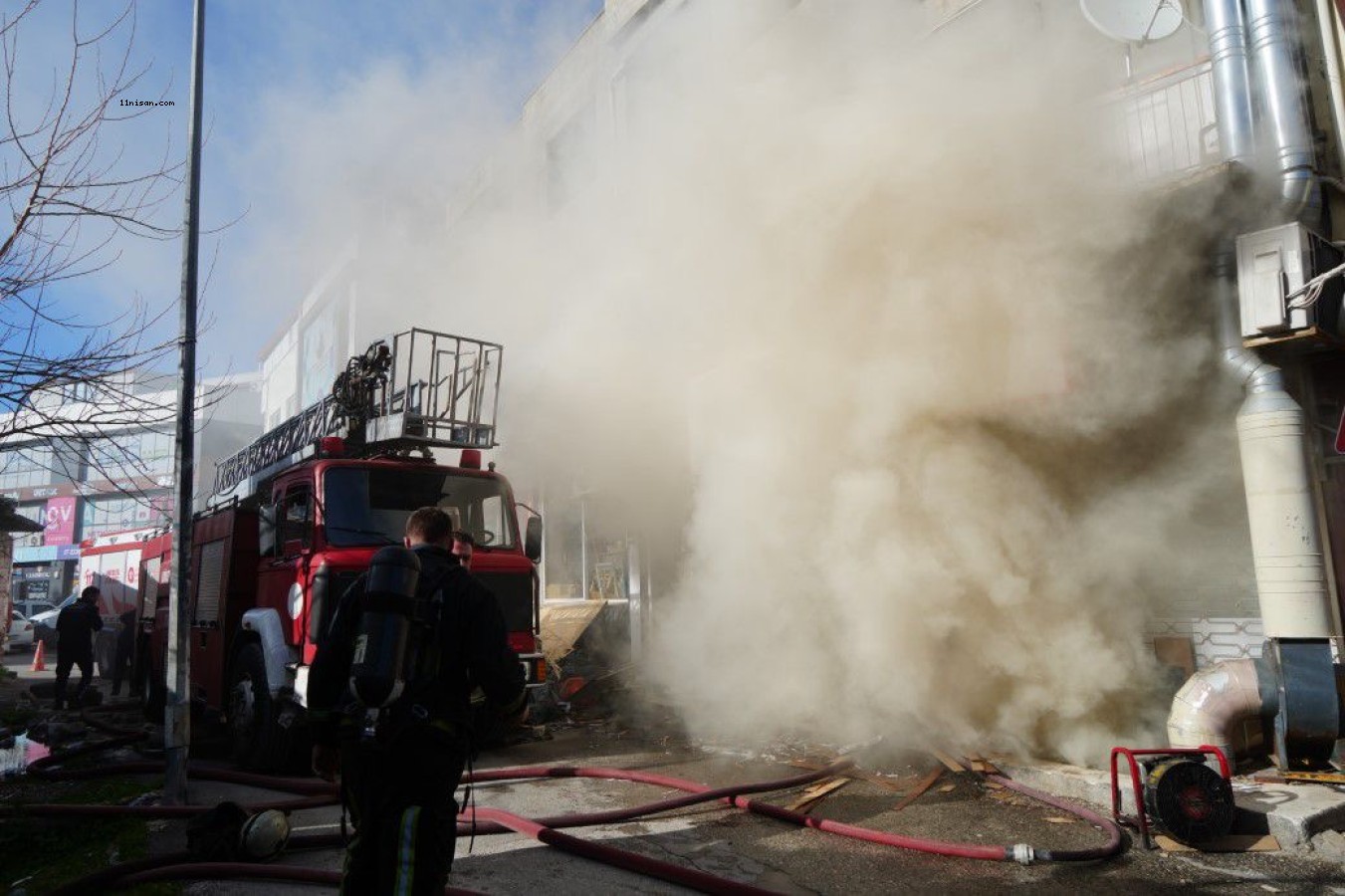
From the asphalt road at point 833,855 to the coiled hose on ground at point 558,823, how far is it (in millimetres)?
67

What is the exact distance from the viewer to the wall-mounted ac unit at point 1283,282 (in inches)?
233

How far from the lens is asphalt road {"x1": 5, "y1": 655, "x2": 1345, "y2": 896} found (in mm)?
3883

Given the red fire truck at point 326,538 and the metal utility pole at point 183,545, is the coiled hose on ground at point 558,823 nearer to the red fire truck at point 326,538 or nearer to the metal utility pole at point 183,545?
the metal utility pole at point 183,545

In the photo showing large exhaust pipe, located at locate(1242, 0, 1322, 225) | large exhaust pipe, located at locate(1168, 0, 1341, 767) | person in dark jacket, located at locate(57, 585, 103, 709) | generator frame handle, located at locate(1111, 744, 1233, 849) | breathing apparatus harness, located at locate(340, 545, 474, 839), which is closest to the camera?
breathing apparatus harness, located at locate(340, 545, 474, 839)

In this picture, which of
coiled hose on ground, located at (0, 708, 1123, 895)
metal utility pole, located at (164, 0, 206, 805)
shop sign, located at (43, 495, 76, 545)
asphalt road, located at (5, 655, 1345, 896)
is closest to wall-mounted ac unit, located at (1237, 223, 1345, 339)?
asphalt road, located at (5, 655, 1345, 896)

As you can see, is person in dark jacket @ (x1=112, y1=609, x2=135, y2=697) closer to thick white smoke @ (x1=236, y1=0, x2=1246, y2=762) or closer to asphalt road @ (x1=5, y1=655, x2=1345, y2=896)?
asphalt road @ (x1=5, y1=655, x2=1345, y2=896)

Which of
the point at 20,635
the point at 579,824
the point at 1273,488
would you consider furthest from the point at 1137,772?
the point at 20,635

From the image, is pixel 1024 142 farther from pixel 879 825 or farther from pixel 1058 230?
pixel 879 825

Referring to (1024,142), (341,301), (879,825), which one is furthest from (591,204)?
(341,301)

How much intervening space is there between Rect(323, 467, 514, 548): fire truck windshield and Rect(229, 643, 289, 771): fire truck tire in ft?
4.27

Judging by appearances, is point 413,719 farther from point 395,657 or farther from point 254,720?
point 254,720

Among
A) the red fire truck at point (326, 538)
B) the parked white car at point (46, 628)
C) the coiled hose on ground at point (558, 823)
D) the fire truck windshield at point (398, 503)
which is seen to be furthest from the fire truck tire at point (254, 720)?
the parked white car at point (46, 628)

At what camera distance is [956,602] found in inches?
261

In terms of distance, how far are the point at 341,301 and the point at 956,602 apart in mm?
22597
